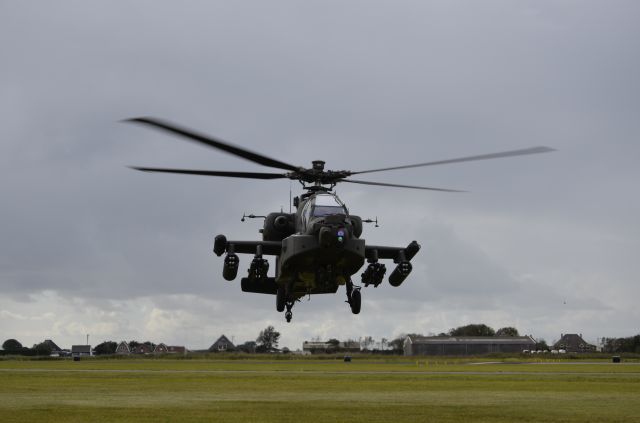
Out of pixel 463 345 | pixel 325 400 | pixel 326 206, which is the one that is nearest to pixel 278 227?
pixel 326 206

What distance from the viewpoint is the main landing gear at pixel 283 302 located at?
31.6 m

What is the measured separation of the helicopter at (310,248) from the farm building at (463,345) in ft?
535

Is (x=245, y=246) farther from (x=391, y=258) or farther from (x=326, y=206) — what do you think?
(x=391, y=258)

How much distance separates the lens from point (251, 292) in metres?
32.4

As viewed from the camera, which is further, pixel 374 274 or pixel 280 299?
pixel 280 299

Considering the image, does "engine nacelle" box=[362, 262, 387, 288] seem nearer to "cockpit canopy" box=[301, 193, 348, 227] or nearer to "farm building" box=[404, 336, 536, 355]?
"cockpit canopy" box=[301, 193, 348, 227]

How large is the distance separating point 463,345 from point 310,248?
6869 inches

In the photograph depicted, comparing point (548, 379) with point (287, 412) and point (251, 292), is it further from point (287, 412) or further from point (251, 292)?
point (251, 292)

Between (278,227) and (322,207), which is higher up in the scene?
(322,207)

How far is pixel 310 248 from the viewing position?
25891mm

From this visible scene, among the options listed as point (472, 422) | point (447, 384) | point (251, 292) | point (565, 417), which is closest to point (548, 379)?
point (447, 384)

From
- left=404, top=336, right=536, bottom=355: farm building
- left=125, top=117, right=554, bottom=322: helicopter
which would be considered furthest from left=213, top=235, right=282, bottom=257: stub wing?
left=404, top=336, right=536, bottom=355: farm building

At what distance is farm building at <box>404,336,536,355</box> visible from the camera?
190m

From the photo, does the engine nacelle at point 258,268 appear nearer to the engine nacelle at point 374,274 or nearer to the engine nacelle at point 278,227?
the engine nacelle at point 278,227
